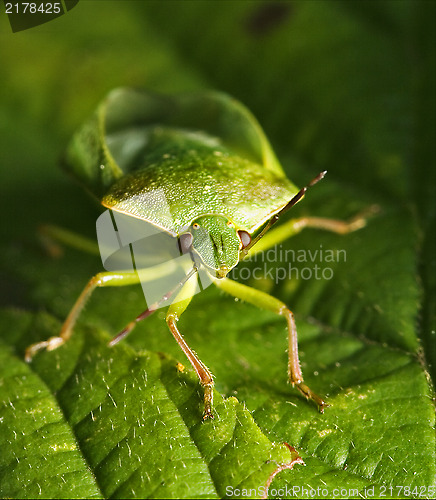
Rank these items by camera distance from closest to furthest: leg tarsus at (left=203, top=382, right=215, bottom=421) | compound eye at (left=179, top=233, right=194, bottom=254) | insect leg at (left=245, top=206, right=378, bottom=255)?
leg tarsus at (left=203, top=382, right=215, bottom=421) → compound eye at (left=179, top=233, right=194, bottom=254) → insect leg at (left=245, top=206, right=378, bottom=255)

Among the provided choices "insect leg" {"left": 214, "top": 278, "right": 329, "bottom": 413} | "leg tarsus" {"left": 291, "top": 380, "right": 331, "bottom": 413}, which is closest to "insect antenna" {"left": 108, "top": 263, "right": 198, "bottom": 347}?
"insect leg" {"left": 214, "top": 278, "right": 329, "bottom": 413}

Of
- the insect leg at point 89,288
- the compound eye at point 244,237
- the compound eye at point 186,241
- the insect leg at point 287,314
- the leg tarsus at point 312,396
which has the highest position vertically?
the compound eye at point 186,241

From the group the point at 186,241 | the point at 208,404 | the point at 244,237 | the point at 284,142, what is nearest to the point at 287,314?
the point at 244,237

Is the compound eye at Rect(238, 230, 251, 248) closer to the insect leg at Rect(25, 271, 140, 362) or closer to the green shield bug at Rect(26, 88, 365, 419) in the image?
→ the green shield bug at Rect(26, 88, 365, 419)

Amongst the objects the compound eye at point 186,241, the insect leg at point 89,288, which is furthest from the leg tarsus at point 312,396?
the insect leg at point 89,288

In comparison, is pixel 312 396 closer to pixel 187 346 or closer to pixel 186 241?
pixel 187 346

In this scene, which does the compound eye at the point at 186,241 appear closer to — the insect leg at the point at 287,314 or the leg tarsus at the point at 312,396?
the insect leg at the point at 287,314

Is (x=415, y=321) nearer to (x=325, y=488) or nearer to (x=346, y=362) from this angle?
(x=346, y=362)
